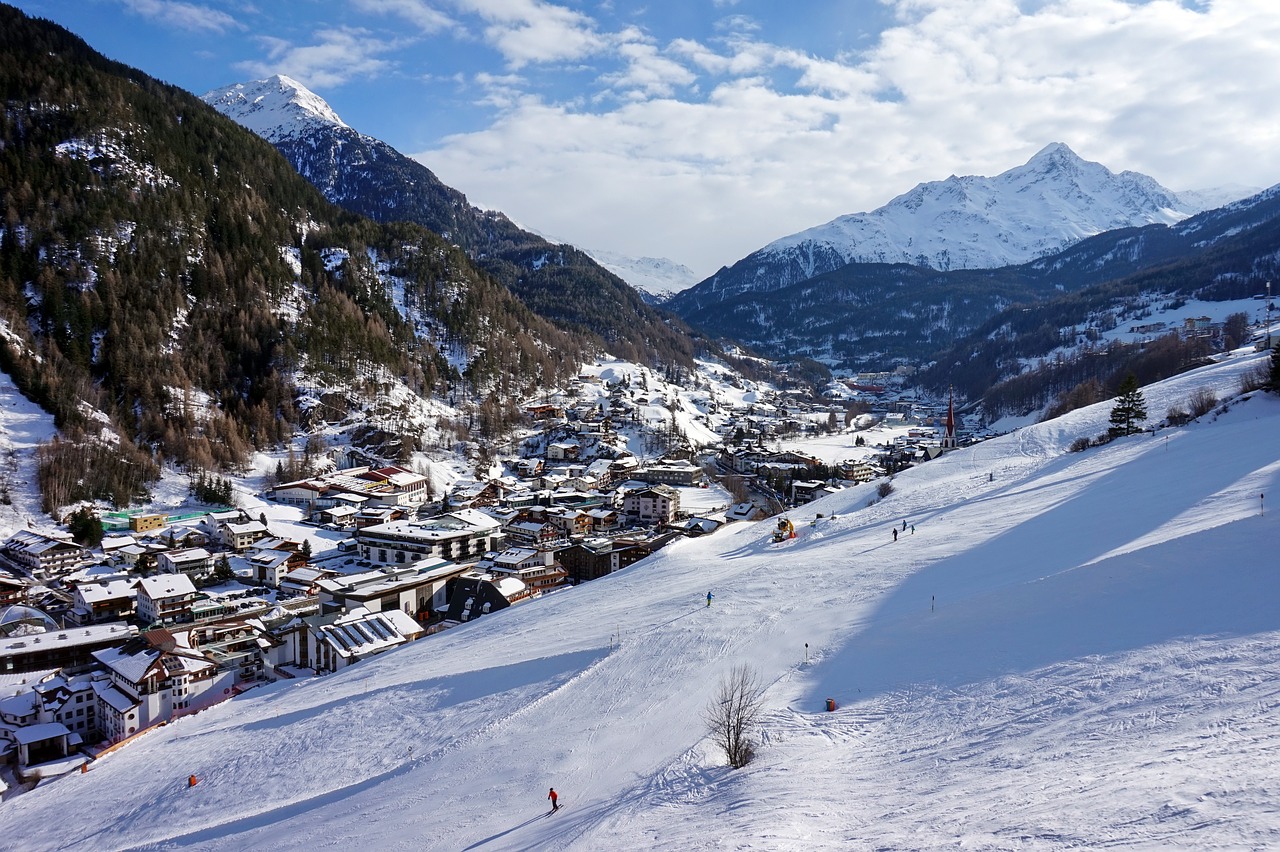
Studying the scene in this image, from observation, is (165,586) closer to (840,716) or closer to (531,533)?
(531,533)

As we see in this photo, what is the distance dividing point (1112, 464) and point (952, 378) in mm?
132123

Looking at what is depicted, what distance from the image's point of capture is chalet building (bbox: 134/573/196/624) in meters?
33.6

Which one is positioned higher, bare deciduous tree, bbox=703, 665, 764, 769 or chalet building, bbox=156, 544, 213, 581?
chalet building, bbox=156, 544, 213, 581

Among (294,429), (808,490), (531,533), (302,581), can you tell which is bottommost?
(808,490)

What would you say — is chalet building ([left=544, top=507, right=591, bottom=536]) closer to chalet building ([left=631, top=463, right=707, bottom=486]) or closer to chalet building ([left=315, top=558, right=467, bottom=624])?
chalet building ([left=315, top=558, right=467, bottom=624])

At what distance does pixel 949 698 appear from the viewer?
11.7 meters

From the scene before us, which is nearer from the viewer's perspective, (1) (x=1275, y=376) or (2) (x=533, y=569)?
(1) (x=1275, y=376)

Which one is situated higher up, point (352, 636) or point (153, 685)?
point (352, 636)

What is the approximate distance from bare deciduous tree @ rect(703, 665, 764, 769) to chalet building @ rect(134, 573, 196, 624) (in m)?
Result: 31.2

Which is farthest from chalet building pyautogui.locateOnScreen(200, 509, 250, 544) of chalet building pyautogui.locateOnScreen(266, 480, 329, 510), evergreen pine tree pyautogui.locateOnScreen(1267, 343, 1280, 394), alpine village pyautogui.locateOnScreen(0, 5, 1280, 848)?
evergreen pine tree pyautogui.locateOnScreen(1267, 343, 1280, 394)

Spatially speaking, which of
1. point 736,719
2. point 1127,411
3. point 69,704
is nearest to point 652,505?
point 1127,411

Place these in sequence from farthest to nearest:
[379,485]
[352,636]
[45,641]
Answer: [379,485]
[45,641]
[352,636]

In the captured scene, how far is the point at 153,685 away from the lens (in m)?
25.8

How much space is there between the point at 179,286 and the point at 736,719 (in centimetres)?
7939
